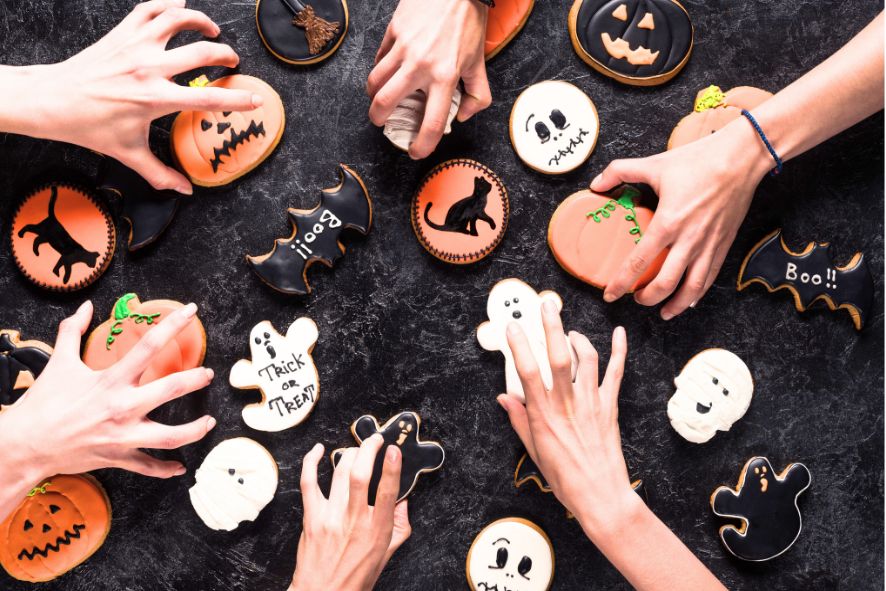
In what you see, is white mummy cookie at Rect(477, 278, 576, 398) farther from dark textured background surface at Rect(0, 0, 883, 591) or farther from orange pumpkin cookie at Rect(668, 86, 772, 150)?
orange pumpkin cookie at Rect(668, 86, 772, 150)

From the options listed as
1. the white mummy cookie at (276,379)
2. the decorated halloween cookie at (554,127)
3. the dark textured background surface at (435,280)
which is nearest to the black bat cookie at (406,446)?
the dark textured background surface at (435,280)

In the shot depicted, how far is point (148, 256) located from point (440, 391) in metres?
0.84

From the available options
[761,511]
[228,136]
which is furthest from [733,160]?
[228,136]

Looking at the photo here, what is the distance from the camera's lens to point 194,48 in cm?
150

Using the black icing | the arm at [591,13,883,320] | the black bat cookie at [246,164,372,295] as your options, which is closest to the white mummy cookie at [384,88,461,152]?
the black bat cookie at [246,164,372,295]

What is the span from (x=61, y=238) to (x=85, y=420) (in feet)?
1.66

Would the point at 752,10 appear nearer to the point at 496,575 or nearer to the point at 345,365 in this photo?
the point at 345,365

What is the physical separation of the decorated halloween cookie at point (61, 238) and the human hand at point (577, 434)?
108cm

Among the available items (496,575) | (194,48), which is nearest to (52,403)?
(194,48)

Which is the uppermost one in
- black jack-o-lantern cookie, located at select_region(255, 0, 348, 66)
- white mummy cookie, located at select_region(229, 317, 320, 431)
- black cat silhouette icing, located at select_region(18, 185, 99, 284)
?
black jack-o-lantern cookie, located at select_region(255, 0, 348, 66)

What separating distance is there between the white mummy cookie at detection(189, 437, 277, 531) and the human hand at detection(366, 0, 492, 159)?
0.88 m

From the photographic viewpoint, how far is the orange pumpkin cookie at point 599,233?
5.26 feet

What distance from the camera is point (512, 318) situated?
1.62m

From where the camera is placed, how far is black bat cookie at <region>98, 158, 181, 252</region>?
161cm
